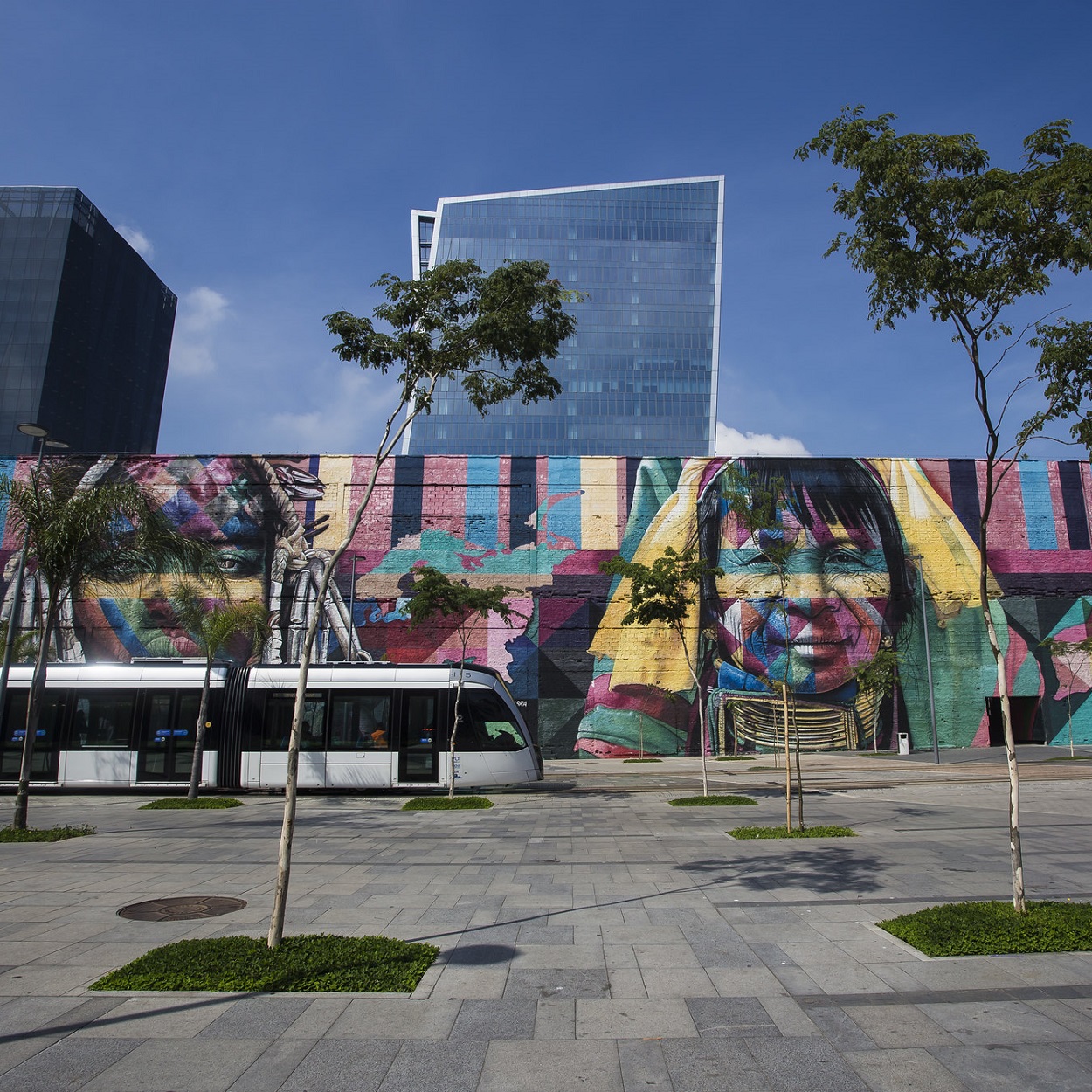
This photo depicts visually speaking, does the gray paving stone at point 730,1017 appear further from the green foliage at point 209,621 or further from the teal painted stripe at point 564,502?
the teal painted stripe at point 564,502

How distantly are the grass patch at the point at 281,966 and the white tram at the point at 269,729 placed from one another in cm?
1433

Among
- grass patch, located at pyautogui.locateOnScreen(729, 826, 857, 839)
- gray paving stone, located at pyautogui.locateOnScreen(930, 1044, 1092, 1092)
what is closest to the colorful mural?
grass patch, located at pyautogui.locateOnScreen(729, 826, 857, 839)

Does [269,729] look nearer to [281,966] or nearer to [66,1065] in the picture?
[281,966]

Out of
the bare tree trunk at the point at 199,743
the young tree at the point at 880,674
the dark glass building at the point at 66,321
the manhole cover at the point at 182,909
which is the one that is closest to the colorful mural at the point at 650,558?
the young tree at the point at 880,674

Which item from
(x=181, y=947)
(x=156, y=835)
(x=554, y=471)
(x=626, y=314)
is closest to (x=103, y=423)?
(x=626, y=314)

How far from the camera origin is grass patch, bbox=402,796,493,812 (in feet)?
59.5

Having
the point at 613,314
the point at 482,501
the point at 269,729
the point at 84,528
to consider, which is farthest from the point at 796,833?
the point at 613,314

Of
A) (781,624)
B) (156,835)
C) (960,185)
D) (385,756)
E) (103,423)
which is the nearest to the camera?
(960,185)

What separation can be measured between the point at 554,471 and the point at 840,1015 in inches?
1509

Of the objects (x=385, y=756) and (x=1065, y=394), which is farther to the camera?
(x=385, y=756)

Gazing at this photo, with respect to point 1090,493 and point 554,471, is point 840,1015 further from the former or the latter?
point 1090,493

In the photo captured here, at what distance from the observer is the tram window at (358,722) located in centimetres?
2131

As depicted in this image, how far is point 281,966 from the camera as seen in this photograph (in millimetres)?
6406

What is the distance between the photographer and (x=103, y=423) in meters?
107
